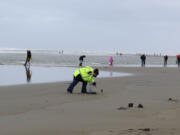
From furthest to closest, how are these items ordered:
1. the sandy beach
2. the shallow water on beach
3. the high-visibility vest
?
the shallow water on beach < the high-visibility vest < the sandy beach

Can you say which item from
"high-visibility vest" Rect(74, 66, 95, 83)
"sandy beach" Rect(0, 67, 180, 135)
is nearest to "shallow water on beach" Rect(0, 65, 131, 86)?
"high-visibility vest" Rect(74, 66, 95, 83)

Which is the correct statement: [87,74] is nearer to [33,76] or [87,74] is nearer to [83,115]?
[83,115]

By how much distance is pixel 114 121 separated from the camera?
711 cm

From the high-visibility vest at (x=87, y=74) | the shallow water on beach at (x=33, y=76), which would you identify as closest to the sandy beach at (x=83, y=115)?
the high-visibility vest at (x=87, y=74)

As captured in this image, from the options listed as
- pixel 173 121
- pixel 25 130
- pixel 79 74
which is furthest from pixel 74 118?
pixel 79 74

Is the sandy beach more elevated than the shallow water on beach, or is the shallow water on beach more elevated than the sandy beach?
the shallow water on beach

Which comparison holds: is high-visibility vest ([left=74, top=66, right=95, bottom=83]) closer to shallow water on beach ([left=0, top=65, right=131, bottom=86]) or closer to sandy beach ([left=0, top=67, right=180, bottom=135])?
sandy beach ([left=0, top=67, right=180, bottom=135])

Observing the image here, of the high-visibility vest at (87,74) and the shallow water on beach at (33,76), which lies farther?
the shallow water on beach at (33,76)

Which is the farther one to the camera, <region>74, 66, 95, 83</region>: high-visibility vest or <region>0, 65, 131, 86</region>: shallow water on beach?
<region>0, 65, 131, 86</region>: shallow water on beach

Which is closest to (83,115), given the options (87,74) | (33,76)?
(87,74)

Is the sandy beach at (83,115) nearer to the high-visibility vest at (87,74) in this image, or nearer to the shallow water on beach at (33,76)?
the high-visibility vest at (87,74)

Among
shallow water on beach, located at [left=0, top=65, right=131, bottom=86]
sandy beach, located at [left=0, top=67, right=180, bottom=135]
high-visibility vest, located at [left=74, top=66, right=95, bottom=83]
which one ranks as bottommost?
sandy beach, located at [left=0, top=67, right=180, bottom=135]

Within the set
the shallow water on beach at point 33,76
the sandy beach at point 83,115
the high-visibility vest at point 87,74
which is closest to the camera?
the sandy beach at point 83,115

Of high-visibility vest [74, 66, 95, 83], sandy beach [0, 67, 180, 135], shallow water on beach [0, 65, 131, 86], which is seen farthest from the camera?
shallow water on beach [0, 65, 131, 86]
